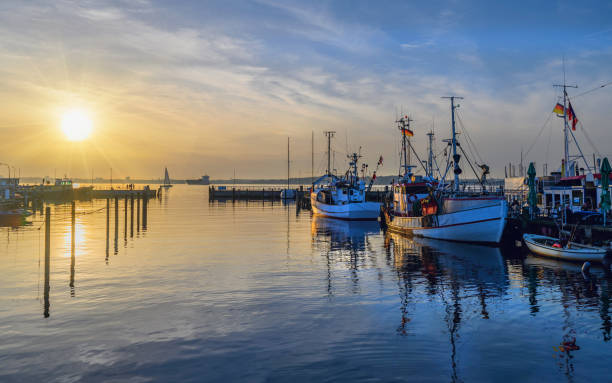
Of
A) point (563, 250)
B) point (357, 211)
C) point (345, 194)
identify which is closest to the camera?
point (563, 250)

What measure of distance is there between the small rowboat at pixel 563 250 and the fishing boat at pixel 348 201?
32.1 metres

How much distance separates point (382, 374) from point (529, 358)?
394 cm

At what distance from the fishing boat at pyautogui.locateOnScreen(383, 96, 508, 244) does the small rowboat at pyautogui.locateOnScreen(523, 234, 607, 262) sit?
3.91 m

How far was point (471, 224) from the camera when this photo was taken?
32906 millimetres

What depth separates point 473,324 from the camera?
45.0ft

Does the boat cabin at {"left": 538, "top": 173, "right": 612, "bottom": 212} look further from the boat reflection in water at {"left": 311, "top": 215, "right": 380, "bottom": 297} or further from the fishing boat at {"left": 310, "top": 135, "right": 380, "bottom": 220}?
the fishing boat at {"left": 310, "top": 135, "right": 380, "bottom": 220}

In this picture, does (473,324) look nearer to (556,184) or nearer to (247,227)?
(556,184)

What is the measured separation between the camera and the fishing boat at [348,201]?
59.9 m

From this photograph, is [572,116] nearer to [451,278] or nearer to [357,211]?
[357,211]

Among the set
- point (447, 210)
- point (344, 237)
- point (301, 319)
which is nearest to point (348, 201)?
point (344, 237)

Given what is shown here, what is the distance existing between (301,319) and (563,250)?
57.3 feet

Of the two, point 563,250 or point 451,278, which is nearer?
point 451,278

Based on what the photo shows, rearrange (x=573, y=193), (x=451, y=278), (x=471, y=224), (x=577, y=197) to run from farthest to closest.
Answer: (x=573, y=193) < (x=577, y=197) < (x=471, y=224) < (x=451, y=278)

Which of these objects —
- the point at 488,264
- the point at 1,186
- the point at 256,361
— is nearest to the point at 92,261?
the point at 256,361
